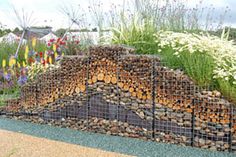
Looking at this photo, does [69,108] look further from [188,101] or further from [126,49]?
[188,101]

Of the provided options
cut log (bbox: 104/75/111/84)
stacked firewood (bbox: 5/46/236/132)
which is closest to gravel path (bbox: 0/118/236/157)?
stacked firewood (bbox: 5/46/236/132)

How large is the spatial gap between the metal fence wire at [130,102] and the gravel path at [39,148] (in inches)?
35.4

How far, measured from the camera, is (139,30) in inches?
262

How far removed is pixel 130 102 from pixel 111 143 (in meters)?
0.67

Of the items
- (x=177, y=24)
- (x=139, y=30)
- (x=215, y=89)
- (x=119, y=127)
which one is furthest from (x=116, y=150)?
(x=177, y=24)

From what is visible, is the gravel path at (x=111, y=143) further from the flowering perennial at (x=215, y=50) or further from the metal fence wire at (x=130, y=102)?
the flowering perennial at (x=215, y=50)

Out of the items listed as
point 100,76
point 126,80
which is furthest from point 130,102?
point 100,76

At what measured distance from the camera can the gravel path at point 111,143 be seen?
4.81m

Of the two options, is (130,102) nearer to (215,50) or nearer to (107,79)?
(107,79)

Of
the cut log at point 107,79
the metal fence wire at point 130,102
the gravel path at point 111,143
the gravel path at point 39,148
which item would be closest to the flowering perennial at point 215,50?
the metal fence wire at point 130,102

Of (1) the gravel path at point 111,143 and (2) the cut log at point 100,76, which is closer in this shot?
(1) the gravel path at point 111,143

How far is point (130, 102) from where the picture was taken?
559cm

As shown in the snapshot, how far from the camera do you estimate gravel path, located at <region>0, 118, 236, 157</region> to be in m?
4.81

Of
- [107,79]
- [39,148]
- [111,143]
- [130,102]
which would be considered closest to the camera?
[39,148]
